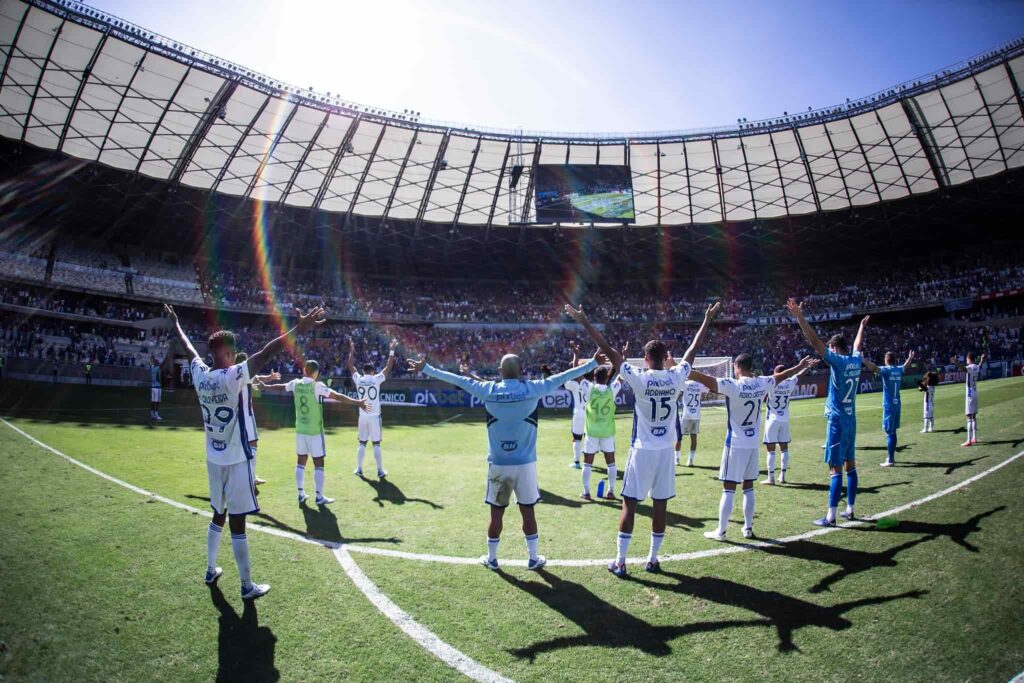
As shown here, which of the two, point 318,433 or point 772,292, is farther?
point 772,292

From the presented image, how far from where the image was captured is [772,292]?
157ft

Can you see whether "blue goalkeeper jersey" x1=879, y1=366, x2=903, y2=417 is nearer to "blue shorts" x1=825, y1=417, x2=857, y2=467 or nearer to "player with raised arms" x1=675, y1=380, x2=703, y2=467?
"player with raised arms" x1=675, y1=380, x2=703, y2=467

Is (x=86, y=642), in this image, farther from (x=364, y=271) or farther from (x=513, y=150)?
(x=364, y=271)

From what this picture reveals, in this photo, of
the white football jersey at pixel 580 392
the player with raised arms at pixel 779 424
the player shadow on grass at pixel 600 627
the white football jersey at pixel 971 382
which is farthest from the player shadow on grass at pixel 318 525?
the white football jersey at pixel 971 382

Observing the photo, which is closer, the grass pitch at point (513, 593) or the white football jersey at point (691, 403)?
the grass pitch at point (513, 593)

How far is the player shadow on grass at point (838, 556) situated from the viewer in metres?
5.68

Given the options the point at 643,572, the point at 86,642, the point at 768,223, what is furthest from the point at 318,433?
the point at 768,223

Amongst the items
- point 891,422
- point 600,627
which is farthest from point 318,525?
point 891,422

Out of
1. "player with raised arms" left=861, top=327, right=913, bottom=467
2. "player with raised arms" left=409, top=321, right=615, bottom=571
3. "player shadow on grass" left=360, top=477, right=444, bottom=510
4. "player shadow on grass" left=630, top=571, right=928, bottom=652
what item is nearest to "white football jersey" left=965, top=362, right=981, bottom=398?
"player with raised arms" left=861, top=327, right=913, bottom=467

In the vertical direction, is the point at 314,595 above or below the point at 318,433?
below

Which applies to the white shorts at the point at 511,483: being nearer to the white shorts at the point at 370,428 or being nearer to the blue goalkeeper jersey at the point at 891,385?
the white shorts at the point at 370,428

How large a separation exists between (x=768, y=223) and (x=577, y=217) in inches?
597

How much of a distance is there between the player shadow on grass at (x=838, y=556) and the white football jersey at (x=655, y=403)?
2129 mm

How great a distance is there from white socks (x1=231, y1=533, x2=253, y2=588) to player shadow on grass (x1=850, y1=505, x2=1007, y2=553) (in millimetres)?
7791
